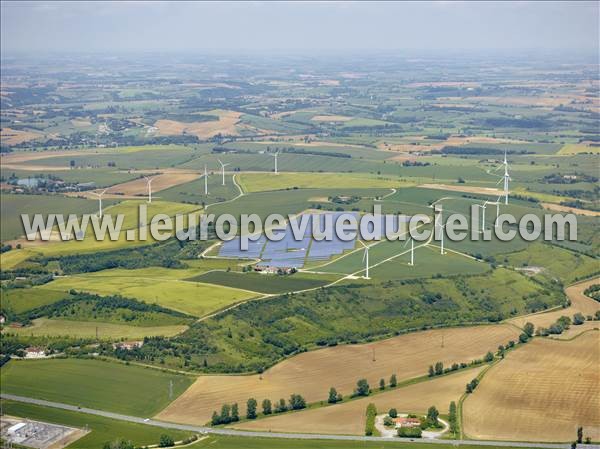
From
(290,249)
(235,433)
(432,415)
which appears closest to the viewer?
(235,433)

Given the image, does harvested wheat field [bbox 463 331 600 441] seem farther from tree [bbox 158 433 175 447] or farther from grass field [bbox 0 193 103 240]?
grass field [bbox 0 193 103 240]

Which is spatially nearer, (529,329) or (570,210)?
(529,329)

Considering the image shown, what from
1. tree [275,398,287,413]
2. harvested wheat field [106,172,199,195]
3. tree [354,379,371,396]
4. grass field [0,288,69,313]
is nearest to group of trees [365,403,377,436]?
tree [354,379,371,396]

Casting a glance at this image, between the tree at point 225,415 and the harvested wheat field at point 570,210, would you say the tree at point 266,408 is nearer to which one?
the tree at point 225,415

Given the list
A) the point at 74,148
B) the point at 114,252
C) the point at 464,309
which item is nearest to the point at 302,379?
the point at 464,309

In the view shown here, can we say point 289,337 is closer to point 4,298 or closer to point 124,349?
point 124,349

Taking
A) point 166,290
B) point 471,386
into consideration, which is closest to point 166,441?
point 471,386

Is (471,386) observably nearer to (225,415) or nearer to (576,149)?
(225,415)
